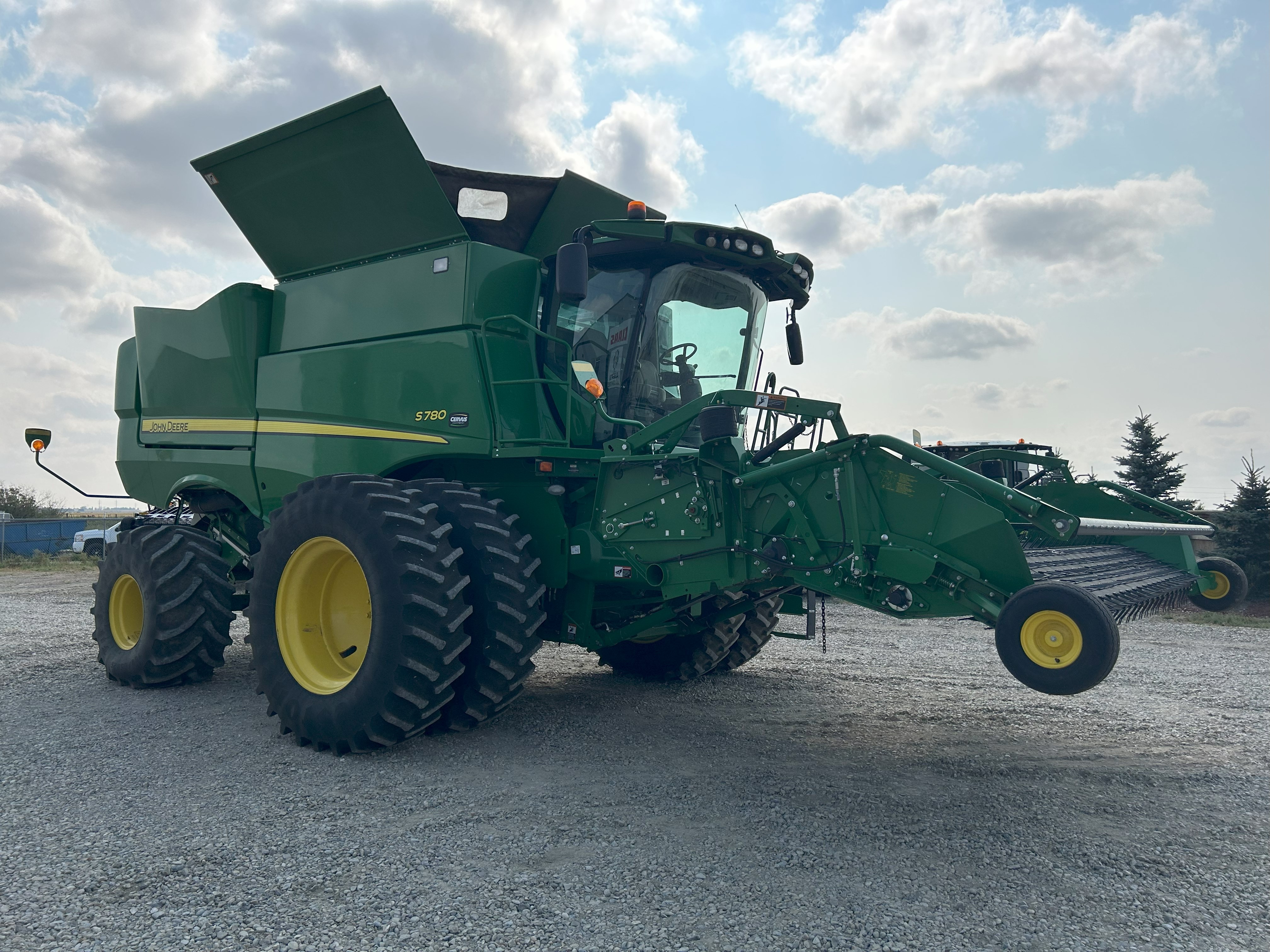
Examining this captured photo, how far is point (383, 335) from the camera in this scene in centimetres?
563

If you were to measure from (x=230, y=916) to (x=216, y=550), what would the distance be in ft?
14.9

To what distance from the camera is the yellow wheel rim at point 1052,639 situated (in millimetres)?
3268

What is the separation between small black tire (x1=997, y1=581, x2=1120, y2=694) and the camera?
3189 mm

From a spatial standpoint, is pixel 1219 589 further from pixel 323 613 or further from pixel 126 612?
pixel 126 612

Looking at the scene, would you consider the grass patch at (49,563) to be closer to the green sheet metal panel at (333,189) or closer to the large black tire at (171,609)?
the large black tire at (171,609)

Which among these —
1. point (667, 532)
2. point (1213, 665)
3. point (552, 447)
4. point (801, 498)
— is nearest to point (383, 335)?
point (552, 447)

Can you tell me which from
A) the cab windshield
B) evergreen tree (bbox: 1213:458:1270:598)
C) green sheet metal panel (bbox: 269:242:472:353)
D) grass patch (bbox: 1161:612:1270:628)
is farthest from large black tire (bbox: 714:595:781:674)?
evergreen tree (bbox: 1213:458:1270:598)

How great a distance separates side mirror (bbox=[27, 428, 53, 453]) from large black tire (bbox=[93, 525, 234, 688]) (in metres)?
1.22

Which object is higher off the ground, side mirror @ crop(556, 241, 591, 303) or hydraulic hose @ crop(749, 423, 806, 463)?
side mirror @ crop(556, 241, 591, 303)

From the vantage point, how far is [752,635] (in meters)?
6.75

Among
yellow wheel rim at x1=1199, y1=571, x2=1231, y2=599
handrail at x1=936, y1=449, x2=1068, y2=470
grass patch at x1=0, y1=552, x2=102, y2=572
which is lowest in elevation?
grass patch at x1=0, y1=552, x2=102, y2=572

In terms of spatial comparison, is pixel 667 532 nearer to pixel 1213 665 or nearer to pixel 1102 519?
pixel 1102 519

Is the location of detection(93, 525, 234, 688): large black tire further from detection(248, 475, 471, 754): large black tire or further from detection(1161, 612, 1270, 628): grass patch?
detection(1161, 612, 1270, 628): grass patch

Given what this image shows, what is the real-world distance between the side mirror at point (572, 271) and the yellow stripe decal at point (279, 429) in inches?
45.8
